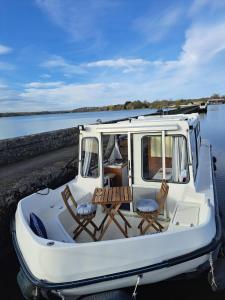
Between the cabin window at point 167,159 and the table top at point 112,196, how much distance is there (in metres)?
0.72

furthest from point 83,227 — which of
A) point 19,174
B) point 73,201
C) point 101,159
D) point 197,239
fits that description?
point 19,174

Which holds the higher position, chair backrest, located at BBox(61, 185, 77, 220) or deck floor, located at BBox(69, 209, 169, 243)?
chair backrest, located at BBox(61, 185, 77, 220)

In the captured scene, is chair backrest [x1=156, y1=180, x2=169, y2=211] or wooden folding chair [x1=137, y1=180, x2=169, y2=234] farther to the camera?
chair backrest [x1=156, y1=180, x2=169, y2=211]

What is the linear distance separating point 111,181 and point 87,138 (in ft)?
3.94

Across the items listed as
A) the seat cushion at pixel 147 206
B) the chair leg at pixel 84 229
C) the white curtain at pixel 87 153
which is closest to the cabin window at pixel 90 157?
the white curtain at pixel 87 153

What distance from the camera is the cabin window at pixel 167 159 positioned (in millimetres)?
5047

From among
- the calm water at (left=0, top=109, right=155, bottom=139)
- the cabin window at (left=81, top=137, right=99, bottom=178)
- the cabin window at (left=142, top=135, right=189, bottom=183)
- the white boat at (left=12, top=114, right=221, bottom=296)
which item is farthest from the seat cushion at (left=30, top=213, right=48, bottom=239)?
the calm water at (left=0, top=109, right=155, bottom=139)

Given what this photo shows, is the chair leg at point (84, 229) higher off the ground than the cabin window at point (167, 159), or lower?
lower

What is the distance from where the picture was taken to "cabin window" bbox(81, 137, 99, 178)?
5704 millimetres

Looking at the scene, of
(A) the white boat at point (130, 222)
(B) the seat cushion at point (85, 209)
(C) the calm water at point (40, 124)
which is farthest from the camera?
(C) the calm water at point (40, 124)

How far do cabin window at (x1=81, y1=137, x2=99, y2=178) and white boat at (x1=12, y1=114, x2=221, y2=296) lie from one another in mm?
22

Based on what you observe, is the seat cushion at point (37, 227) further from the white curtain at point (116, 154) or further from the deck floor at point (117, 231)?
the white curtain at point (116, 154)

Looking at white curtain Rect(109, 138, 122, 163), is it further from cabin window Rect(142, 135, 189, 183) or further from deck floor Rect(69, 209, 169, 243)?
deck floor Rect(69, 209, 169, 243)

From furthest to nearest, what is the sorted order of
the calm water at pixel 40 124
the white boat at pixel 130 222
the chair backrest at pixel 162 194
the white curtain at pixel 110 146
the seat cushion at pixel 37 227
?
1. the calm water at pixel 40 124
2. the white curtain at pixel 110 146
3. the chair backrest at pixel 162 194
4. the seat cushion at pixel 37 227
5. the white boat at pixel 130 222
